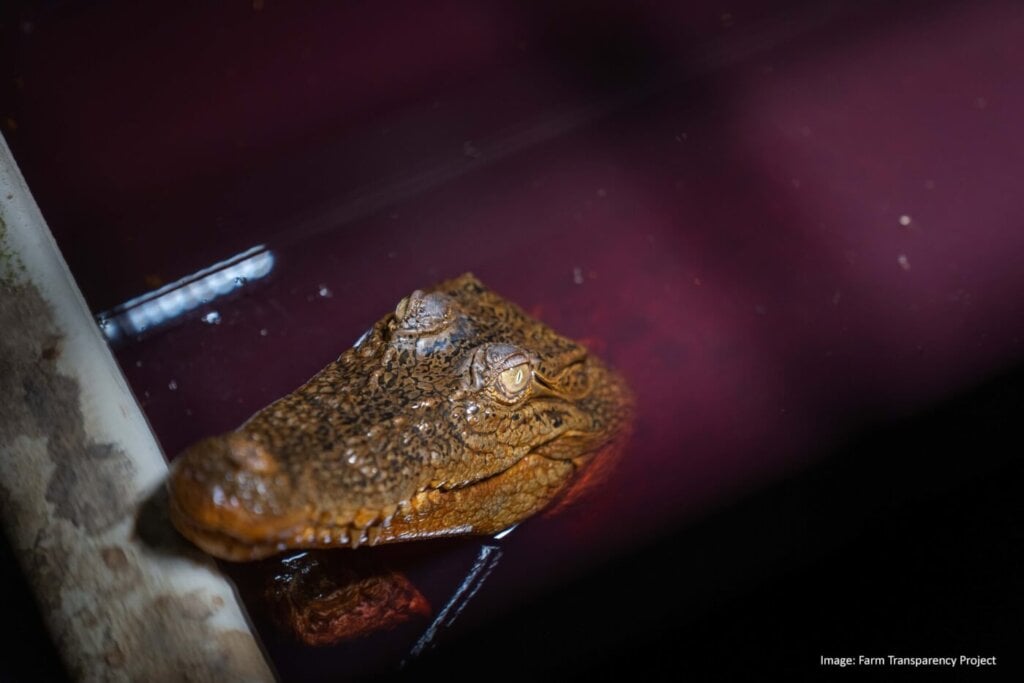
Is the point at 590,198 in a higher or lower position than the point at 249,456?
higher

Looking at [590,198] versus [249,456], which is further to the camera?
[590,198]

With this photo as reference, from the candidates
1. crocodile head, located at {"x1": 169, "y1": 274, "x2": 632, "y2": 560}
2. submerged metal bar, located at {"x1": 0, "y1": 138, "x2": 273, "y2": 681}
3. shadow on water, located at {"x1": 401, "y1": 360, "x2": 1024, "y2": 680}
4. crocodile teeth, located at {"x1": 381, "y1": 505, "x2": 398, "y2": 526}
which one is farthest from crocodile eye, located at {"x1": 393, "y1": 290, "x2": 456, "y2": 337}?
shadow on water, located at {"x1": 401, "y1": 360, "x2": 1024, "y2": 680}

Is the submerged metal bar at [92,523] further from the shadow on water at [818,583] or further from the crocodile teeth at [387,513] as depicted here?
the shadow on water at [818,583]

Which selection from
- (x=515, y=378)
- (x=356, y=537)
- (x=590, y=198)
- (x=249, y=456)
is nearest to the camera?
(x=249, y=456)

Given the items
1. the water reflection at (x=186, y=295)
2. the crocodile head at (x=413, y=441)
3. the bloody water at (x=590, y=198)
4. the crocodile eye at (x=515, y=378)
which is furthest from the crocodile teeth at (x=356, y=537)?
the water reflection at (x=186, y=295)

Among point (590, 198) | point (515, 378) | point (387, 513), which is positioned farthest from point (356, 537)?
point (590, 198)

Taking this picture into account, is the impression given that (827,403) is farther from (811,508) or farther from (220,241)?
(220,241)

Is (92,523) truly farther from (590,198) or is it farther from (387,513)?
(590,198)
